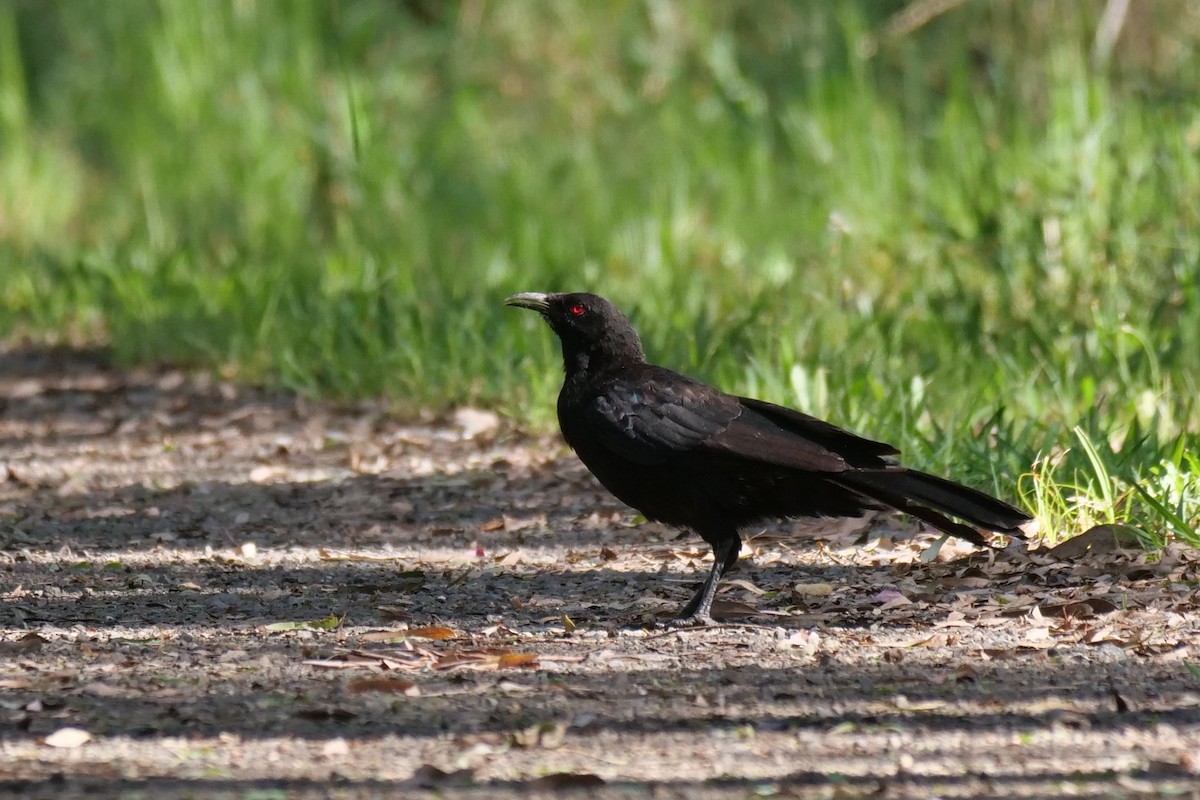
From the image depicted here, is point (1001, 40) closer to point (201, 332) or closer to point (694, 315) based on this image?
point (694, 315)

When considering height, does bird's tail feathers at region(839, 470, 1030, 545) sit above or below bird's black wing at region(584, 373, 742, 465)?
below

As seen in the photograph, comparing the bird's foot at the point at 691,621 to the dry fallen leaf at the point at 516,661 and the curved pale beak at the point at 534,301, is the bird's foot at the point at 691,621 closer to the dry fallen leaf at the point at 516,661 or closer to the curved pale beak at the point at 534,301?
the dry fallen leaf at the point at 516,661

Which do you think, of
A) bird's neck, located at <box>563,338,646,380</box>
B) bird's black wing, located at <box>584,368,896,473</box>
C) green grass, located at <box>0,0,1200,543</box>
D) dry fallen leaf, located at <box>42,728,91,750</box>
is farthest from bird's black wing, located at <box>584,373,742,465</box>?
dry fallen leaf, located at <box>42,728,91,750</box>

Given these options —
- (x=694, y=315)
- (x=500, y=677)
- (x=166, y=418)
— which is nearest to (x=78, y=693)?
(x=500, y=677)

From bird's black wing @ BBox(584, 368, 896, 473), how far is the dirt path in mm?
407

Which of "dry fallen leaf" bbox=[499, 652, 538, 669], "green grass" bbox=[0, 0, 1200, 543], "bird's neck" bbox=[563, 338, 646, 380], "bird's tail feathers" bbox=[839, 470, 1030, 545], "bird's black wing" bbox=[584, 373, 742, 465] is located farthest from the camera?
"green grass" bbox=[0, 0, 1200, 543]

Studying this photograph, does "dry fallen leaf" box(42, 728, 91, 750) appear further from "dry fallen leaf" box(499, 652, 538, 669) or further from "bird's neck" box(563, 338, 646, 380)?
"bird's neck" box(563, 338, 646, 380)

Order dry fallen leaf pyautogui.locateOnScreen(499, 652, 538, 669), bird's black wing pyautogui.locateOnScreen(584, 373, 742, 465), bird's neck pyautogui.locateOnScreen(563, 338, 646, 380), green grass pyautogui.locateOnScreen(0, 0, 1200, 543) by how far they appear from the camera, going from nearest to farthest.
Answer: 1. dry fallen leaf pyautogui.locateOnScreen(499, 652, 538, 669)
2. bird's black wing pyautogui.locateOnScreen(584, 373, 742, 465)
3. bird's neck pyautogui.locateOnScreen(563, 338, 646, 380)
4. green grass pyautogui.locateOnScreen(0, 0, 1200, 543)

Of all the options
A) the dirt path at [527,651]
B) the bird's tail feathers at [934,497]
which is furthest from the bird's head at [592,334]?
the bird's tail feathers at [934,497]

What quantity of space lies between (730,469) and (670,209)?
4945mm

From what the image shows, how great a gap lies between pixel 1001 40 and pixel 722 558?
6576 mm

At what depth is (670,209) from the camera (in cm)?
926

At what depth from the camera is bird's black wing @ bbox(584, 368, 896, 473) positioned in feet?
14.4

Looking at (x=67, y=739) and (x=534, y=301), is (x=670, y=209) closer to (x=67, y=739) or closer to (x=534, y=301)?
(x=534, y=301)
